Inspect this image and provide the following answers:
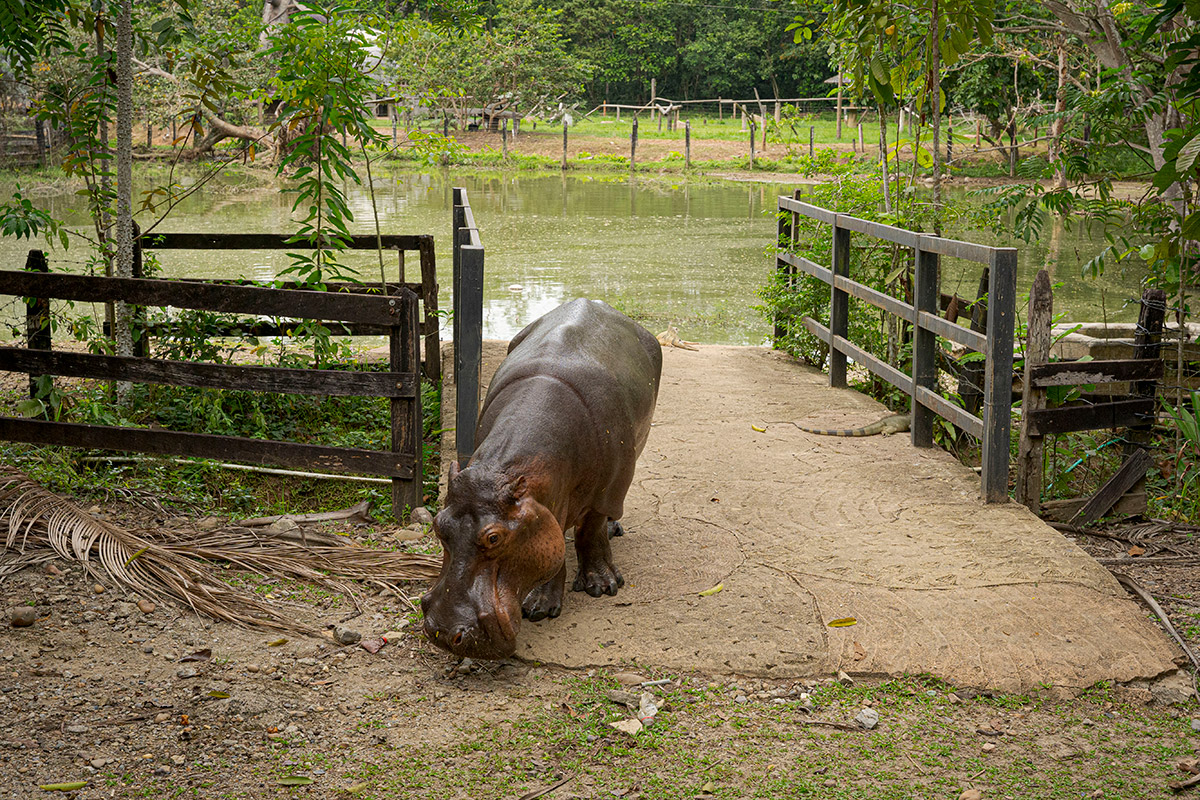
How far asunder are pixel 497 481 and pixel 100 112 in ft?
15.6

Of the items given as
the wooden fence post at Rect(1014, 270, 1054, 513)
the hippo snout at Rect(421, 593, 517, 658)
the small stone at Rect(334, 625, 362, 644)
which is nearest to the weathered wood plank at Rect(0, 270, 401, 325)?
the small stone at Rect(334, 625, 362, 644)

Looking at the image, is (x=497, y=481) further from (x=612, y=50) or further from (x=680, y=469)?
(x=612, y=50)

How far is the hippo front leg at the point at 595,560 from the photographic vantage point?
3977mm

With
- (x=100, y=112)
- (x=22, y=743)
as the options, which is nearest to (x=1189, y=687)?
(x=22, y=743)

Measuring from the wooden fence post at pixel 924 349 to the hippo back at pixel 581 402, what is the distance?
79.1 inches

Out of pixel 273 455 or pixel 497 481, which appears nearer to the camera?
pixel 497 481

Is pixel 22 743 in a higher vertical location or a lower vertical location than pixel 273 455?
lower

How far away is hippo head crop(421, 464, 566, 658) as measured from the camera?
3037mm

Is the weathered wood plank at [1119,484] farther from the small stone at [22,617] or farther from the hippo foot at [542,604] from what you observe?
the small stone at [22,617]

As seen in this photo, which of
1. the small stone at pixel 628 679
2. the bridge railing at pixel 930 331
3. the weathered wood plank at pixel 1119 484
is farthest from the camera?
the weathered wood plank at pixel 1119 484

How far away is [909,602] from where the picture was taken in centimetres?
389

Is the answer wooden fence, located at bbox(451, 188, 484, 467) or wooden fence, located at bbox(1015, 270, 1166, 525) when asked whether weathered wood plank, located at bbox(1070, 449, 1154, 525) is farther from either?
wooden fence, located at bbox(451, 188, 484, 467)

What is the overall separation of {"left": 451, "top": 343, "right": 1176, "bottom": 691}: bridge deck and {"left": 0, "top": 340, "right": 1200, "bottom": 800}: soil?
0.04 ft

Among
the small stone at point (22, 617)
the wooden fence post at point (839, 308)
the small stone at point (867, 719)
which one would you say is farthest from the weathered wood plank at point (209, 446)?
the wooden fence post at point (839, 308)
